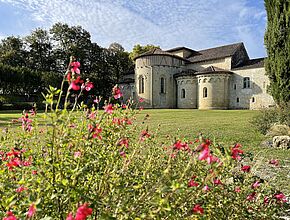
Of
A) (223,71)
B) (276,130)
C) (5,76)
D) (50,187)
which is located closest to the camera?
(50,187)

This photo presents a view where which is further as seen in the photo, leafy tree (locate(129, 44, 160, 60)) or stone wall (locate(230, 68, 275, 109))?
leafy tree (locate(129, 44, 160, 60))

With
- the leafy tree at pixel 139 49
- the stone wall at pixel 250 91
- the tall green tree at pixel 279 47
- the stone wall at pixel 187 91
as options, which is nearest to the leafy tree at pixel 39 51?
the leafy tree at pixel 139 49

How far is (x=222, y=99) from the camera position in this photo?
33.8 meters

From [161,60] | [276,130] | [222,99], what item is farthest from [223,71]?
[276,130]

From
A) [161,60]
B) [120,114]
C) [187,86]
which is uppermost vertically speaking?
[161,60]

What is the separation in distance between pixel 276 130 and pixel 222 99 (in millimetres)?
24783

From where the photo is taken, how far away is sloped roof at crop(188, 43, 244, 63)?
36100mm

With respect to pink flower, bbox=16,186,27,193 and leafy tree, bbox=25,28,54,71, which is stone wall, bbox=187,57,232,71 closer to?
leafy tree, bbox=25,28,54,71

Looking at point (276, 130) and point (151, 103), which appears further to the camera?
point (151, 103)

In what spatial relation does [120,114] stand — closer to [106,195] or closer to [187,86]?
[106,195]

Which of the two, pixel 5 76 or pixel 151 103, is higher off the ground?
pixel 5 76

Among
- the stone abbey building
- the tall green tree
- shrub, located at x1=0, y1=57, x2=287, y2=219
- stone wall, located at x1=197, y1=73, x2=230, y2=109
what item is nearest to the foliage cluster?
the stone abbey building

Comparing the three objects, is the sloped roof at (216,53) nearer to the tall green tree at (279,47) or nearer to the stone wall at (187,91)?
the stone wall at (187,91)

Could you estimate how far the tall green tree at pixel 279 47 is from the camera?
13.2 metres
